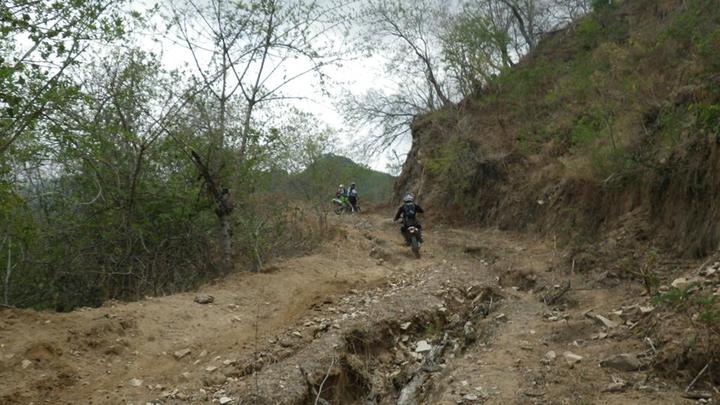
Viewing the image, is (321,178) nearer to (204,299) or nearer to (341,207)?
(341,207)

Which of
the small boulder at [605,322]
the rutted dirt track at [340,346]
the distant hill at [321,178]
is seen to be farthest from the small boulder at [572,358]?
the distant hill at [321,178]

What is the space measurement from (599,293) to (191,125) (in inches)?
280

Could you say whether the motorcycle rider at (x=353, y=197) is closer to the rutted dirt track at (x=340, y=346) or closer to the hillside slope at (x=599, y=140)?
the hillside slope at (x=599, y=140)

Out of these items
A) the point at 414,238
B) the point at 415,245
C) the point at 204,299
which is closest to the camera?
the point at 204,299

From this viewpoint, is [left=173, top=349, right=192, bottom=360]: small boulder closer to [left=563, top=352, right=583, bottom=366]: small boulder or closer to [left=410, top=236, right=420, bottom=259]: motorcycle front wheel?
[left=563, top=352, right=583, bottom=366]: small boulder

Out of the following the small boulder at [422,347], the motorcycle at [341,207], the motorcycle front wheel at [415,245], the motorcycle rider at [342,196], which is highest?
the motorcycle rider at [342,196]

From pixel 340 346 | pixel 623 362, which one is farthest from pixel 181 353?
pixel 623 362

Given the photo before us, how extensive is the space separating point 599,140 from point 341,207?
1171 cm

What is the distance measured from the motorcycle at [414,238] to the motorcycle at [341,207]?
8.24 metres

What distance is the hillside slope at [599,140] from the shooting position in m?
7.69

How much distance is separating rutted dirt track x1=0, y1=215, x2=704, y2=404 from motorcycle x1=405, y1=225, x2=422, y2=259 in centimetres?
257

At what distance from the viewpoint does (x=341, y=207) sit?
20.8 metres

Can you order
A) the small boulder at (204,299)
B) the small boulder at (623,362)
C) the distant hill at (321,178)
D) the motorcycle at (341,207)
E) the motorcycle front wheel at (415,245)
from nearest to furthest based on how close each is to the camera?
the small boulder at (623,362), the small boulder at (204,299), the motorcycle front wheel at (415,245), the distant hill at (321,178), the motorcycle at (341,207)

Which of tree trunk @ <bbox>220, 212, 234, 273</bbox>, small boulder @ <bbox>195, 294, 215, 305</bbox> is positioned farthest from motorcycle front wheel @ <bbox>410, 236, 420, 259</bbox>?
small boulder @ <bbox>195, 294, 215, 305</bbox>
